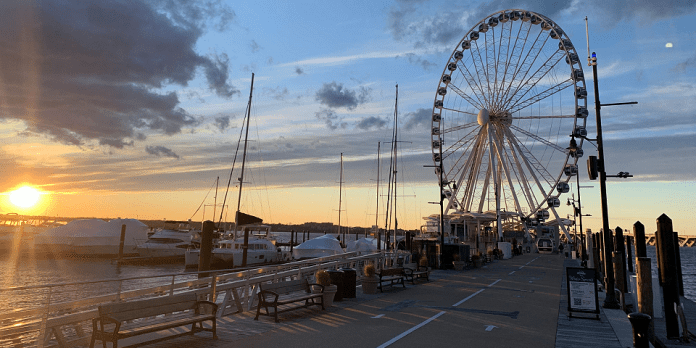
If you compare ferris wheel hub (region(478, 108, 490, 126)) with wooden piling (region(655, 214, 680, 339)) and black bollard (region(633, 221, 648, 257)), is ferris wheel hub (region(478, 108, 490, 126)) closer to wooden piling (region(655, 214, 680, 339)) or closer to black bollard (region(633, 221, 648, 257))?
black bollard (region(633, 221, 648, 257))

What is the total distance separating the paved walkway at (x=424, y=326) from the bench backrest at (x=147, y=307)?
63 cm

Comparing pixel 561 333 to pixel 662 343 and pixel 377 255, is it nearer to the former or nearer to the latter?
pixel 662 343

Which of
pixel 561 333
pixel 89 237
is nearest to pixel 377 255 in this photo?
pixel 561 333

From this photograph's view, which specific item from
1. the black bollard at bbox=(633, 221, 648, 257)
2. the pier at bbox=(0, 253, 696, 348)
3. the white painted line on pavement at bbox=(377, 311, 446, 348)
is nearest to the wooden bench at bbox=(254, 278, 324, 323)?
the pier at bbox=(0, 253, 696, 348)

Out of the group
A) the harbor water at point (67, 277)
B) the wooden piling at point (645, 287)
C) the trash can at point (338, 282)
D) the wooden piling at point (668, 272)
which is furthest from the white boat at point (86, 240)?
the wooden piling at point (668, 272)

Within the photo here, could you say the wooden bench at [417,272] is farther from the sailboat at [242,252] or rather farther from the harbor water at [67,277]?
the sailboat at [242,252]

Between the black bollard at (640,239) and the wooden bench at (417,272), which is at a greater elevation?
the black bollard at (640,239)

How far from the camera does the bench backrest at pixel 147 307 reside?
7.80m

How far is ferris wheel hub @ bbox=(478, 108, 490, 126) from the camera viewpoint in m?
45.7

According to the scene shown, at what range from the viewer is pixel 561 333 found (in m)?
10.9

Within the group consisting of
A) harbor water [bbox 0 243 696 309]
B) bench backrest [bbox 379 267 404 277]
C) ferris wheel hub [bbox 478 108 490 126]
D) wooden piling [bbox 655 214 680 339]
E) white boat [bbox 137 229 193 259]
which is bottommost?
harbor water [bbox 0 243 696 309]

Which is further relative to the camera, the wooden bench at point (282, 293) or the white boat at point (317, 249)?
the white boat at point (317, 249)

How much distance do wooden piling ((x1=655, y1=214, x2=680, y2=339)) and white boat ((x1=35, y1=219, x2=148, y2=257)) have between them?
65.2 m

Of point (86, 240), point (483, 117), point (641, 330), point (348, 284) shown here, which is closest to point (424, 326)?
point (641, 330)
